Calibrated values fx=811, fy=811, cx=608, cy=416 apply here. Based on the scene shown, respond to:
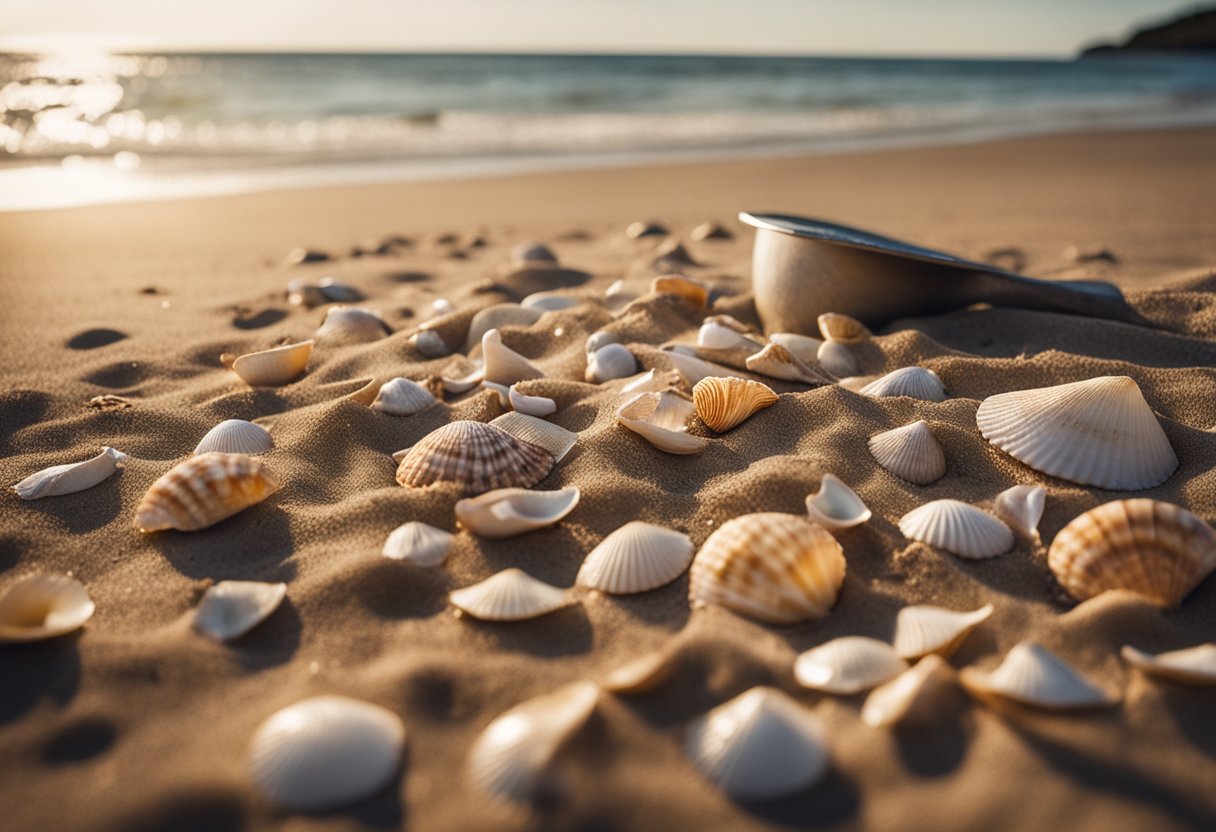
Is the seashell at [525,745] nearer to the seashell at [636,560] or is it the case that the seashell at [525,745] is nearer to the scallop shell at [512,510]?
the seashell at [636,560]

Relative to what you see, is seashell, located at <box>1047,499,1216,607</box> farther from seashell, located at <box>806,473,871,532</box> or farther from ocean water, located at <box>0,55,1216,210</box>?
ocean water, located at <box>0,55,1216,210</box>

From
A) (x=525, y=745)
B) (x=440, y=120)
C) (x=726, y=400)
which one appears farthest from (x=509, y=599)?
(x=440, y=120)

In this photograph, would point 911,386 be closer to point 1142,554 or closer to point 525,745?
point 1142,554

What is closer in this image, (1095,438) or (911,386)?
(1095,438)

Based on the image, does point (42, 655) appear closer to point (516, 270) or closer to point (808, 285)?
point (808, 285)

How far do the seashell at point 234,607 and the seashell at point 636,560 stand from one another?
1.97ft

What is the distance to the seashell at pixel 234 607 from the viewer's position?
1508mm

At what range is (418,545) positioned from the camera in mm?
1711

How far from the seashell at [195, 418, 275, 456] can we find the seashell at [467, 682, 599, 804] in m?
1.19

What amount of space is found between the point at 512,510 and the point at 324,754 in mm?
661

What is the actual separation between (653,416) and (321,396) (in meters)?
1.10

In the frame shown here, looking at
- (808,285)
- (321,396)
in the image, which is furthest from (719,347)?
(321,396)

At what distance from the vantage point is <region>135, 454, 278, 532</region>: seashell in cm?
179

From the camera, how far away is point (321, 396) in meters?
2.54
